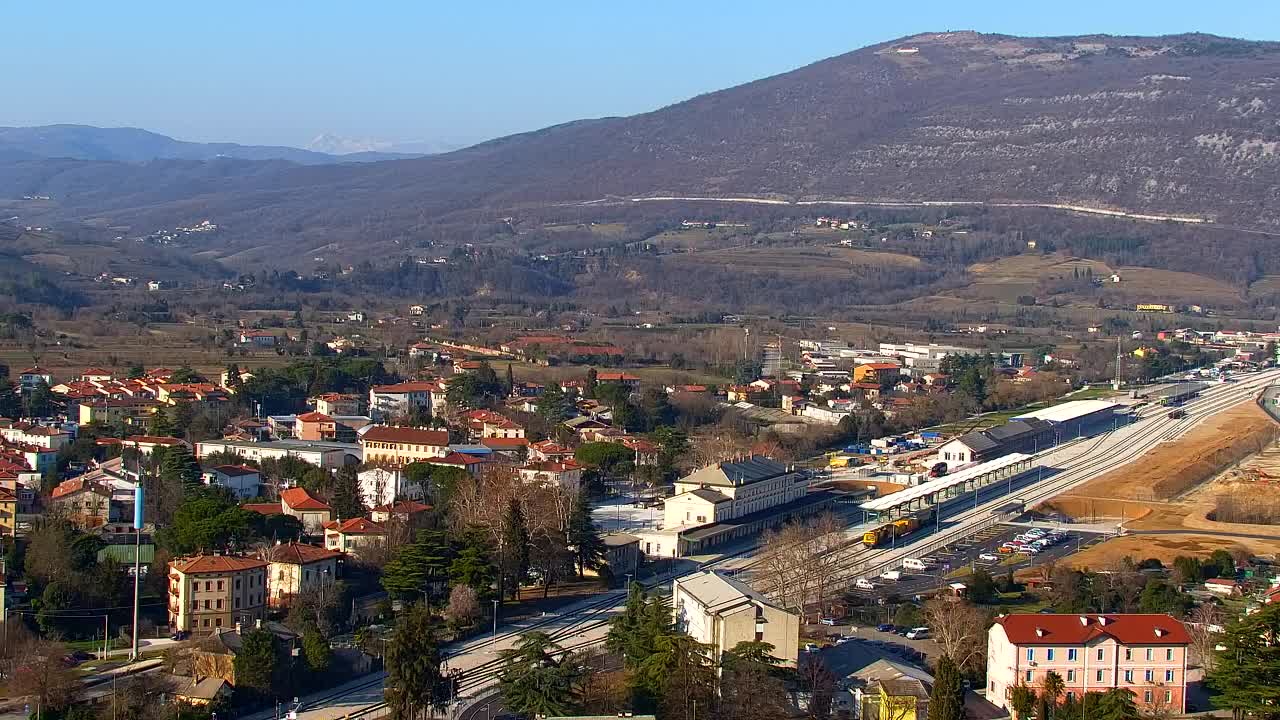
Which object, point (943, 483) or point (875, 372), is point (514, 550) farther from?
point (875, 372)

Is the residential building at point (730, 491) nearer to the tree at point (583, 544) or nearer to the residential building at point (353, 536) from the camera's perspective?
the tree at point (583, 544)

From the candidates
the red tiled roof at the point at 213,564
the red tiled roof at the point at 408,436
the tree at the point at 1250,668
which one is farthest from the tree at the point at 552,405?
the tree at the point at 1250,668

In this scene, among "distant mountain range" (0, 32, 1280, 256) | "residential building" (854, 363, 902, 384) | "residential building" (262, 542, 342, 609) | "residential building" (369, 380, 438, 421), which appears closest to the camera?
"residential building" (262, 542, 342, 609)

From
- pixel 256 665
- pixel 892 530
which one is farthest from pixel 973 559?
pixel 256 665

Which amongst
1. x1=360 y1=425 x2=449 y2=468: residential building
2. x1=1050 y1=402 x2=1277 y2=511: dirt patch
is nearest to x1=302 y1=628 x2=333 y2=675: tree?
x1=360 y1=425 x2=449 y2=468: residential building

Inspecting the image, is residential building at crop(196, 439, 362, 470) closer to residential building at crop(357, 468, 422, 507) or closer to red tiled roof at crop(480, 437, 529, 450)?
residential building at crop(357, 468, 422, 507)

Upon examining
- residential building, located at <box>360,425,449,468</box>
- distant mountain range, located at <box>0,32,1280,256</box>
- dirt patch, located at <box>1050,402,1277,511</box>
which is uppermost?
distant mountain range, located at <box>0,32,1280,256</box>
